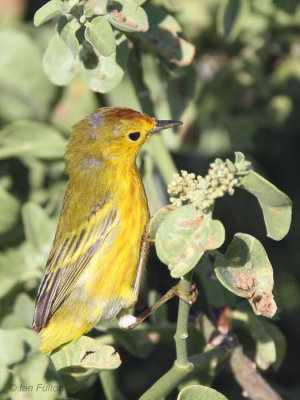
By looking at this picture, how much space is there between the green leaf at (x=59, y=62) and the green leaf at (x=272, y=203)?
3.31ft

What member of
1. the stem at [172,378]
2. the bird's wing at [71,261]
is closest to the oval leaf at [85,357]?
the stem at [172,378]

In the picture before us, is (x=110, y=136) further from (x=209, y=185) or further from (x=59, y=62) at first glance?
(x=209, y=185)

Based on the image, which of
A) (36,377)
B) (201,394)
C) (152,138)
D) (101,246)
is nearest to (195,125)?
→ (152,138)

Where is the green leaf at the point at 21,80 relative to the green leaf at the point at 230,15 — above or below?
below

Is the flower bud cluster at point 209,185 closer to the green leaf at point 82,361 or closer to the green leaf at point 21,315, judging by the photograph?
the green leaf at point 82,361

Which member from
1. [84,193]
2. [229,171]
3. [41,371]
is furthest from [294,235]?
[41,371]

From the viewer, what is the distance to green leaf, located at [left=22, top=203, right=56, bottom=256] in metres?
3.12

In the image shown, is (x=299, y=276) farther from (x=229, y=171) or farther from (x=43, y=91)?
(x=229, y=171)

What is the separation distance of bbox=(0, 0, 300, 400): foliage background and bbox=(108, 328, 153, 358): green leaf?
498 millimetres

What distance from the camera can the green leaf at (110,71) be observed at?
2.51 meters

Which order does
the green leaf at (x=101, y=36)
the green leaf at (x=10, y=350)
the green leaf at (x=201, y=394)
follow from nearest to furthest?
the green leaf at (x=10, y=350)
the green leaf at (x=201, y=394)
the green leaf at (x=101, y=36)

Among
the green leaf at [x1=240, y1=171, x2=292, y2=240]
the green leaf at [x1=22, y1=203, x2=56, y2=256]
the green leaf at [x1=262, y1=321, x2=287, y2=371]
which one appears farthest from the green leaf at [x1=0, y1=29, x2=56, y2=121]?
the green leaf at [x1=240, y1=171, x2=292, y2=240]

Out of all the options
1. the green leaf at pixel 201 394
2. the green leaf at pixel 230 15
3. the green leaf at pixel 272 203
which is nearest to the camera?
the green leaf at pixel 272 203

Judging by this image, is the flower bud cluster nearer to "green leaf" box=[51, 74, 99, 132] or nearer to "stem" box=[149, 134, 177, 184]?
"stem" box=[149, 134, 177, 184]
